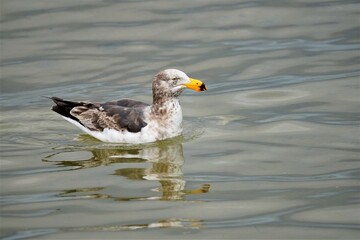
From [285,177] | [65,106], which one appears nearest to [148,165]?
[285,177]

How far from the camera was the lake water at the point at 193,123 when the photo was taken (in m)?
10.9

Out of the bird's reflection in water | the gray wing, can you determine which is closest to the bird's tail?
the gray wing

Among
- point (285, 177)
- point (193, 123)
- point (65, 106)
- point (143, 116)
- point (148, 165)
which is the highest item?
point (65, 106)

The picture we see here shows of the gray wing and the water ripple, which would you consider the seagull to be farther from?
the water ripple

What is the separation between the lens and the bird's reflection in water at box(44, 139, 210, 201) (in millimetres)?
11750

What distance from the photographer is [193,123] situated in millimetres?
14914

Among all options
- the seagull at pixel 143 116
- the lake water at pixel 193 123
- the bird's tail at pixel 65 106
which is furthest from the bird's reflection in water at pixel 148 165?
the bird's tail at pixel 65 106

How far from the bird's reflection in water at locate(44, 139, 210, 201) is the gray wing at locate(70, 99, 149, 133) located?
40 centimetres

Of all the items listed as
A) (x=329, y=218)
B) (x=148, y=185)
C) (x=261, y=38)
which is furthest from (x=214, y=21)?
(x=329, y=218)

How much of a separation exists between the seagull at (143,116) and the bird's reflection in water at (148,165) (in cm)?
23

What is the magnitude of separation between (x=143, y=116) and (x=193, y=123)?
3.57ft

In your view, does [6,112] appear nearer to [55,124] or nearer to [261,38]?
[55,124]

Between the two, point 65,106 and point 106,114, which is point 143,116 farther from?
point 65,106

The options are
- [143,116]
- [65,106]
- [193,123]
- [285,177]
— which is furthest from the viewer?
[193,123]
